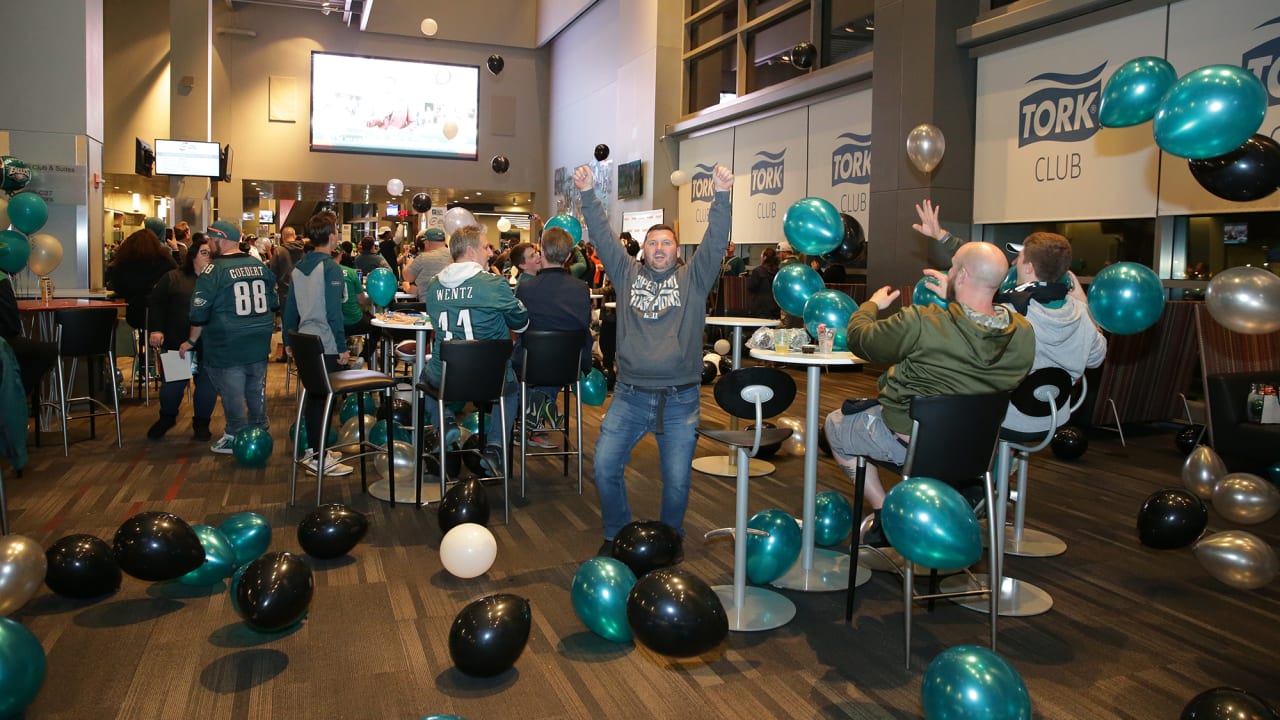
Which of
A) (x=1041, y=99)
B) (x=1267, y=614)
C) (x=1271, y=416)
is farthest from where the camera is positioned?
(x=1041, y=99)

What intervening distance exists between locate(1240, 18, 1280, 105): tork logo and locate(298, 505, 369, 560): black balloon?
21.6 feet

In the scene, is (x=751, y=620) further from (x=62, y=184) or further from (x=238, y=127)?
(x=238, y=127)

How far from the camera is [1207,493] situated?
13.7 ft

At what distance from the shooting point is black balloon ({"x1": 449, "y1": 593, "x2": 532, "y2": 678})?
249 centimetres

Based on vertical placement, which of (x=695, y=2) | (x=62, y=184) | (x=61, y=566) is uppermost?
(x=695, y=2)

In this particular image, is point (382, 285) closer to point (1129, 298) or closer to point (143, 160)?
point (1129, 298)

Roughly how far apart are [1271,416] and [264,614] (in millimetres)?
5117

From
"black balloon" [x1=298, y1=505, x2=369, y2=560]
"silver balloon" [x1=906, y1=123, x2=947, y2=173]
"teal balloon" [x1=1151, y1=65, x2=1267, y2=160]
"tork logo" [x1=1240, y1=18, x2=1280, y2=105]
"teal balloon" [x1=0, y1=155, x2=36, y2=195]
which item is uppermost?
"tork logo" [x1=1240, y1=18, x2=1280, y2=105]

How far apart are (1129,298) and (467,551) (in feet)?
10.2

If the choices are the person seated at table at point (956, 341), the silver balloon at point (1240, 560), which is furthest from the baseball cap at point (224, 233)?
the silver balloon at point (1240, 560)

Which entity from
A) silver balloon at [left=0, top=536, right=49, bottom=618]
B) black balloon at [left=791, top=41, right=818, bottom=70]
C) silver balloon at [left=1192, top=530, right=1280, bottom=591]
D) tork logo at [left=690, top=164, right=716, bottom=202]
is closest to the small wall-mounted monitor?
tork logo at [left=690, top=164, right=716, bottom=202]

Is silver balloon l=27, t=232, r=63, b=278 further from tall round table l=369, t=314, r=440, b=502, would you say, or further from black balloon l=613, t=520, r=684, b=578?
black balloon l=613, t=520, r=684, b=578

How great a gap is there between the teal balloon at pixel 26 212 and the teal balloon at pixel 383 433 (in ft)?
11.6

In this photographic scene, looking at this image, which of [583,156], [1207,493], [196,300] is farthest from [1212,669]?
[583,156]
